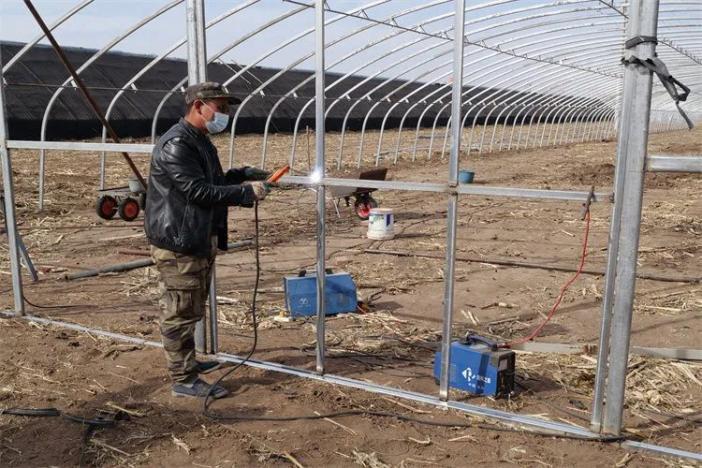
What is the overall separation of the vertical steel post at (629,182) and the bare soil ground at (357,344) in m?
0.56

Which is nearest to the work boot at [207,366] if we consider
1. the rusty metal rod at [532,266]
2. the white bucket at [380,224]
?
the rusty metal rod at [532,266]

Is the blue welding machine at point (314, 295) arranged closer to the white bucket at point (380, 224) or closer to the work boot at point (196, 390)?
the work boot at point (196, 390)

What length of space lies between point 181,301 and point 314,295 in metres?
1.83

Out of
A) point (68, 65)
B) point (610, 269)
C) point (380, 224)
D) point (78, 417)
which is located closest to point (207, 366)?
point (78, 417)

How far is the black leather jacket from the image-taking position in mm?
3920

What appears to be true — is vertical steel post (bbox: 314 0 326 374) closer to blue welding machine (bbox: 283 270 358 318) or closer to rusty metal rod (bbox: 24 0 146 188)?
blue welding machine (bbox: 283 270 358 318)

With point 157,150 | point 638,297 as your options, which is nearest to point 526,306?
point 638,297

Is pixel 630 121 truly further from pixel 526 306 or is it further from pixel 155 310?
pixel 155 310

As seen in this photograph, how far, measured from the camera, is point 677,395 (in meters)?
4.30

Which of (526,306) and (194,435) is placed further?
(526,306)

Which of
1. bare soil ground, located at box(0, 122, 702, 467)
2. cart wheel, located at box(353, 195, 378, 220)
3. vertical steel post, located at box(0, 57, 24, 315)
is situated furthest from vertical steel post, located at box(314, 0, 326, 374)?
cart wheel, located at box(353, 195, 378, 220)

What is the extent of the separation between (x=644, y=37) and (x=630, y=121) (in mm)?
412

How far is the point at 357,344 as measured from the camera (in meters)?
5.32

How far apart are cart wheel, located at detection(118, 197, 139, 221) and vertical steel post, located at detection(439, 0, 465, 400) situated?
676cm
